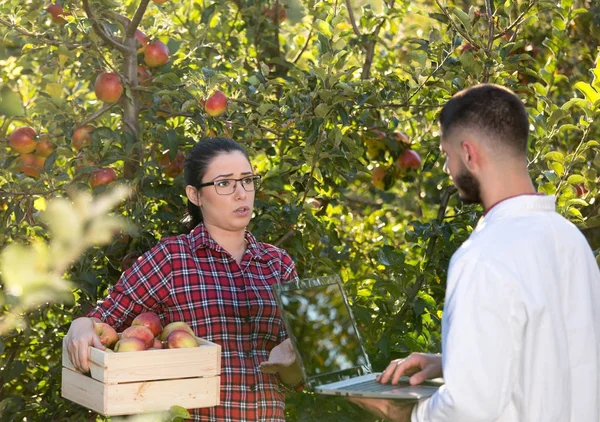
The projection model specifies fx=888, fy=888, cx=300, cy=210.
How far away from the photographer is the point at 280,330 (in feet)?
8.14

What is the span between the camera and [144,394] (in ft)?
6.70

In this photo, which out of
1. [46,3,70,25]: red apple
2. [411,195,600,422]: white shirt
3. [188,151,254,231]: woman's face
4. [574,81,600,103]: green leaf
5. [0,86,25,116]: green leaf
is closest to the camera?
[0,86,25,116]: green leaf

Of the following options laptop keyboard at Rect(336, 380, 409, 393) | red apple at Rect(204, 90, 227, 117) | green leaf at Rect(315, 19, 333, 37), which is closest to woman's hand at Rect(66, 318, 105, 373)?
laptop keyboard at Rect(336, 380, 409, 393)

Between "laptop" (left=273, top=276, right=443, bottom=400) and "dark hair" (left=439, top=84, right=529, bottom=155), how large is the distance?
0.53m

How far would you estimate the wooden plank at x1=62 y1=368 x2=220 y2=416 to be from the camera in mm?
2010

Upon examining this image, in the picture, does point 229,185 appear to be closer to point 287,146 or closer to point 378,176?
point 287,146

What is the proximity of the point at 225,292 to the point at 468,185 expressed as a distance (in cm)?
100

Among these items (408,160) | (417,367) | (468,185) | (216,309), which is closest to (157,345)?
(216,309)

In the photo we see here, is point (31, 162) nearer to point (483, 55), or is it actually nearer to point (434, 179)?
point (483, 55)

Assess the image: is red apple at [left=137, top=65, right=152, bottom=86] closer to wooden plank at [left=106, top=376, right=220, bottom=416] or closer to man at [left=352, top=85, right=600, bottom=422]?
wooden plank at [left=106, top=376, right=220, bottom=416]

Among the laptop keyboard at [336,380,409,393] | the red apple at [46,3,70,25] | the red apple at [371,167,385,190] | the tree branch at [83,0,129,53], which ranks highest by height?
the red apple at [46,3,70,25]

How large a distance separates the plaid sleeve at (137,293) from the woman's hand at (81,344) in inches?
6.4

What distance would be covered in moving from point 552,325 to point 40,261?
1068 millimetres

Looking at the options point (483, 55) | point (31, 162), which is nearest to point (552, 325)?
point (483, 55)
